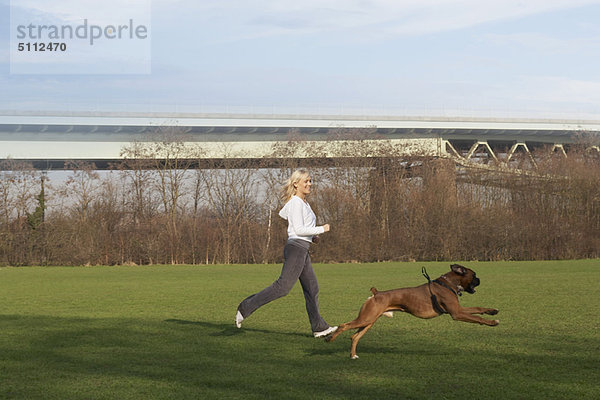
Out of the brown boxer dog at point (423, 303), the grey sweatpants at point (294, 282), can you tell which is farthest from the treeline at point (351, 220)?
the brown boxer dog at point (423, 303)

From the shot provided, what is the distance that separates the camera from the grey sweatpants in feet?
28.2

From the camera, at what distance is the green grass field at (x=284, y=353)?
593 cm

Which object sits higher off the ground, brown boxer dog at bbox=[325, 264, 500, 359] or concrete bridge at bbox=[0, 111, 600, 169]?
concrete bridge at bbox=[0, 111, 600, 169]

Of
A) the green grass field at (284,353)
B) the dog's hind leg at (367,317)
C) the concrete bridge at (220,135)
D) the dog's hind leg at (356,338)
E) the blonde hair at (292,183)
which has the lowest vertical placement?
the green grass field at (284,353)

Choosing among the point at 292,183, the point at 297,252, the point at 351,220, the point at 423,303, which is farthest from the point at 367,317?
the point at 351,220

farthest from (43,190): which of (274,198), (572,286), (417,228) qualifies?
(572,286)

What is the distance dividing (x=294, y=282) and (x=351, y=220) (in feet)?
87.0

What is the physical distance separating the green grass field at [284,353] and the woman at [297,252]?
0.39 meters

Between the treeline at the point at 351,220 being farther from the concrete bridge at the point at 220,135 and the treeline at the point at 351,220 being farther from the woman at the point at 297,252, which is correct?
the woman at the point at 297,252

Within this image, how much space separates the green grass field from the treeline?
20711 millimetres

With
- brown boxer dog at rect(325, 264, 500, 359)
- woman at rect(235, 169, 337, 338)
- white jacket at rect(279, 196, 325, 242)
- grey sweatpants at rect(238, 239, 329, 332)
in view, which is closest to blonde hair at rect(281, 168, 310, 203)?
woman at rect(235, 169, 337, 338)

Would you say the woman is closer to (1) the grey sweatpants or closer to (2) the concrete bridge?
(1) the grey sweatpants

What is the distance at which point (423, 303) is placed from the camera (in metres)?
7.28

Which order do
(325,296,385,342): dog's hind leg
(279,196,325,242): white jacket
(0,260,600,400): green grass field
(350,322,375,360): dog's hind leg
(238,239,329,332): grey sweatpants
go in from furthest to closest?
(238,239,329,332): grey sweatpants → (279,196,325,242): white jacket → (350,322,375,360): dog's hind leg → (325,296,385,342): dog's hind leg → (0,260,600,400): green grass field
